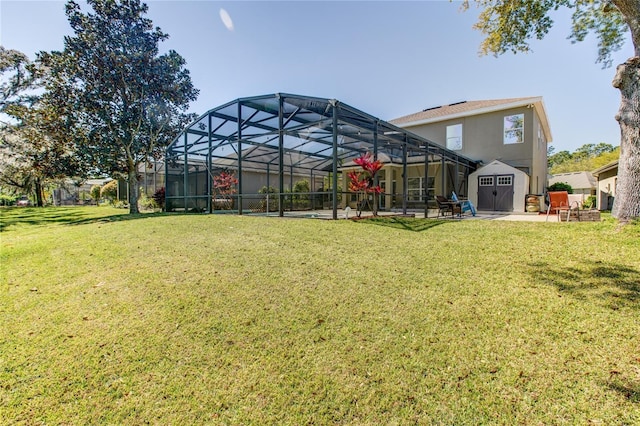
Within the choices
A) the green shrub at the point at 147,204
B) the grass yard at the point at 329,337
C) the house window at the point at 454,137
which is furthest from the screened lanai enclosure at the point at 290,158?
the grass yard at the point at 329,337

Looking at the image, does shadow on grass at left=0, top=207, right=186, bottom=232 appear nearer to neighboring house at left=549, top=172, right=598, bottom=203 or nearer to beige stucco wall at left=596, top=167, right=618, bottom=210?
beige stucco wall at left=596, top=167, right=618, bottom=210

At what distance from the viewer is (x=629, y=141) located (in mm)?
5617

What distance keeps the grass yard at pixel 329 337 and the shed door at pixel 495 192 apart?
10.4 metres

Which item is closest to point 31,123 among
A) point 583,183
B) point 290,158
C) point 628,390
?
point 290,158

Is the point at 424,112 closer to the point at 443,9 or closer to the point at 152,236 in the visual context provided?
the point at 443,9

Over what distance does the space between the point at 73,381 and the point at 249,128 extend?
34.1 ft

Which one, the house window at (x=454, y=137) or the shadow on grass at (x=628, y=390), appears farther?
the house window at (x=454, y=137)

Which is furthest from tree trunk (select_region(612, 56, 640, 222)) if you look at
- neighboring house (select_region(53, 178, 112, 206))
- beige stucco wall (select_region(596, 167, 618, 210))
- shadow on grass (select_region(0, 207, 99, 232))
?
neighboring house (select_region(53, 178, 112, 206))

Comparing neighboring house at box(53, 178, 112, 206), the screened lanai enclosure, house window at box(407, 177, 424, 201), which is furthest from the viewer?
neighboring house at box(53, 178, 112, 206)

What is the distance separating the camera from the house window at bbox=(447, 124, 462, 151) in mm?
17156

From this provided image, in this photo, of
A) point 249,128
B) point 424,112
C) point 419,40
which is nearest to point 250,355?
point 249,128

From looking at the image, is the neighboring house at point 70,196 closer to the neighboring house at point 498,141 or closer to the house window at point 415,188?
the house window at point 415,188

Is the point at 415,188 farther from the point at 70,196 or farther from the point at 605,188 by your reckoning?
the point at 70,196

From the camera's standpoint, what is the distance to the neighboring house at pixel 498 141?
14.3 metres
